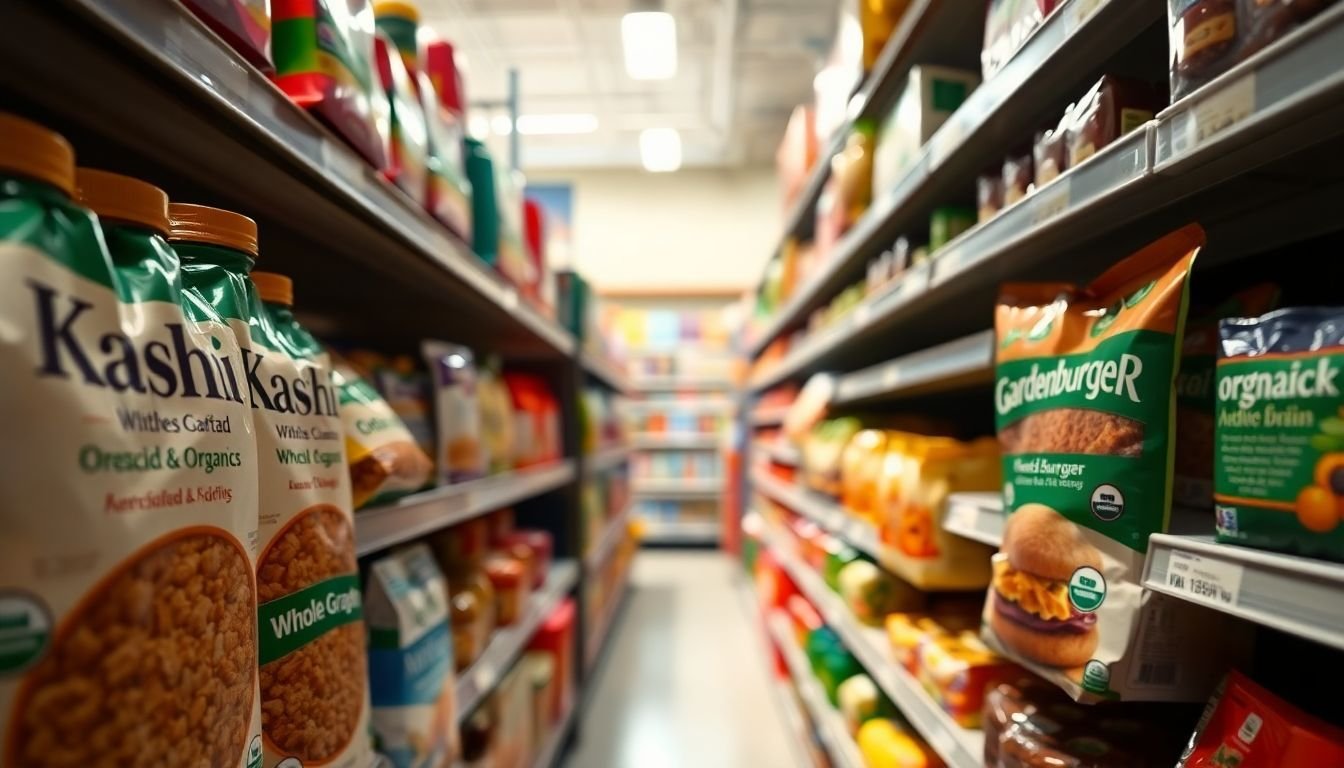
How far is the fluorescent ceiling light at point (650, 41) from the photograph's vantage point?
4.05 meters

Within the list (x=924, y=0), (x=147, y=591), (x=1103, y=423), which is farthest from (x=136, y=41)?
(x=924, y=0)

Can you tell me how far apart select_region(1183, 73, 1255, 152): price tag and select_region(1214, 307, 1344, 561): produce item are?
6.9 inches

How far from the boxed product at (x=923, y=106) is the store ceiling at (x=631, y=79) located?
3.20m

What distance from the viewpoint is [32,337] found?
0.43m

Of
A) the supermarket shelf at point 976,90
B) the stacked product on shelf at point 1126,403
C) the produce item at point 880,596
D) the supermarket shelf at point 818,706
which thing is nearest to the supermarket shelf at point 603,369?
the supermarket shelf at point 976,90

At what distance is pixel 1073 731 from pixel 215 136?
1.25 m

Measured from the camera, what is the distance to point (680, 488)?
6.94m

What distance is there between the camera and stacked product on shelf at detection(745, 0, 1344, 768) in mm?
586

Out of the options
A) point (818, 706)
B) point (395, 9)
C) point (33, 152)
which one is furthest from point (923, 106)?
point (818, 706)

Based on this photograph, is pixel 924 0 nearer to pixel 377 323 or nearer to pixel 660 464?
pixel 377 323

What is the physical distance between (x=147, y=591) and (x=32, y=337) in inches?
7.5

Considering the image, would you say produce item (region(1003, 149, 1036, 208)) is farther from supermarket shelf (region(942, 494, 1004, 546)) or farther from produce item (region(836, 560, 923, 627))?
produce item (region(836, 560, 923, 627))

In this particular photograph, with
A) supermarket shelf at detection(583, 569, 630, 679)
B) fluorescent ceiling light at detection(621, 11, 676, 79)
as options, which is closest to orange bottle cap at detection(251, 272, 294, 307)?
supermarket shelf at detection(583, 569, 630, 679)

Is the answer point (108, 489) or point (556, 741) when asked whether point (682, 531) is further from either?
point (108, 489)
